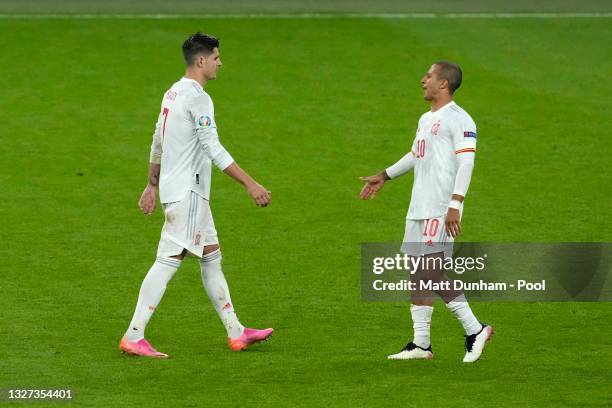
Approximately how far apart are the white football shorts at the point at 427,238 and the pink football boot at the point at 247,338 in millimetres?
1195

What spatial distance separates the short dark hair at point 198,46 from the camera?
9.72 meters

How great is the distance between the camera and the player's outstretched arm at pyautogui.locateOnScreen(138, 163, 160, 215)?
1005 cm

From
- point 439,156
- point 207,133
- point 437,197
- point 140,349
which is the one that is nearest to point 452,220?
point 437,197

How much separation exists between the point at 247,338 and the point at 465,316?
5.08ft

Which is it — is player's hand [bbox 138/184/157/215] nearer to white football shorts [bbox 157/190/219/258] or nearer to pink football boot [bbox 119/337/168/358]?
white football shorts [bbox 157/190/219/258]

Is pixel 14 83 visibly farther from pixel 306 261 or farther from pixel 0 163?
pixel 306 261

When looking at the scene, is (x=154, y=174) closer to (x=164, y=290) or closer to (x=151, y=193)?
(x=151, y=193)

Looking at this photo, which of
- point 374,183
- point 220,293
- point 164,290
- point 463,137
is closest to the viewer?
point 463,137

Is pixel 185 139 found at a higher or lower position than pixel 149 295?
higher

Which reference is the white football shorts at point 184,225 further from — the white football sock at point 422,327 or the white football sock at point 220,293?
the white football sock at point 422,327

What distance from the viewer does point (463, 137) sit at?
9.47m

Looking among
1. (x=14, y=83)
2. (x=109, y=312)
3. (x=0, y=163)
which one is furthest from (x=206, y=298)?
(x=14, y=83)

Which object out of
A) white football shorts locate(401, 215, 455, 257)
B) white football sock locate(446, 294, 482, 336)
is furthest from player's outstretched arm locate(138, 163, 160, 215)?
white football sock locate(446, 294, 482, 336)

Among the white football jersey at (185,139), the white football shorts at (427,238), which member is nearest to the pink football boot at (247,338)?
the white football jersey at (185,139)
